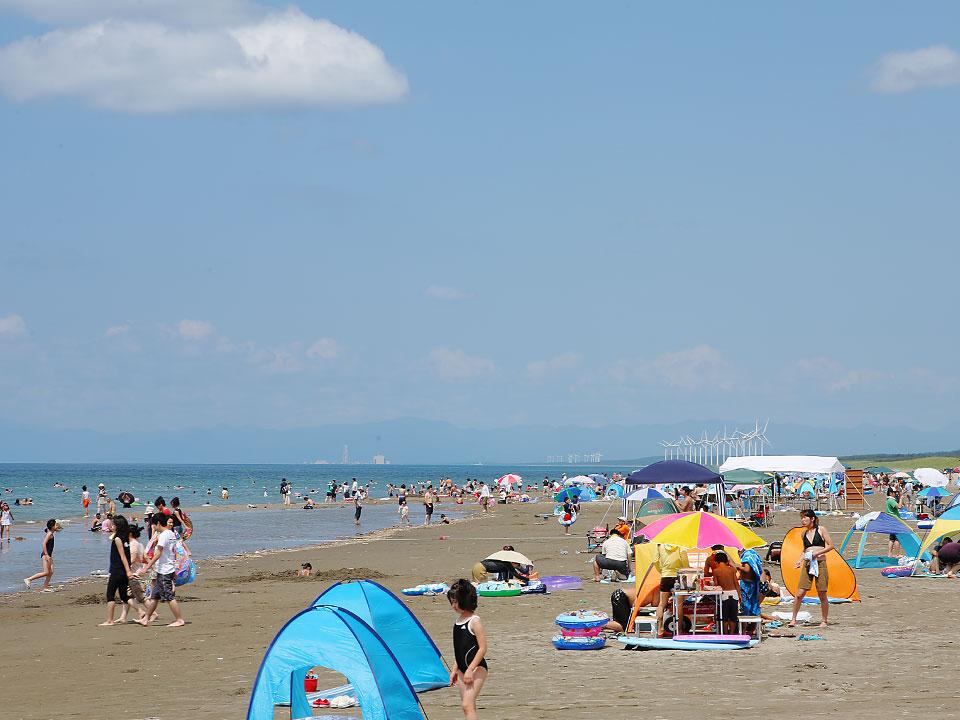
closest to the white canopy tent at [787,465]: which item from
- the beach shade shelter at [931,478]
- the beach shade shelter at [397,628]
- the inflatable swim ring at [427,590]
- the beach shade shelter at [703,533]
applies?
the beach shade shelter at [931,478]

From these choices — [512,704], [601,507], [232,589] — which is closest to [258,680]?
[512,704]

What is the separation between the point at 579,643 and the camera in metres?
12.6

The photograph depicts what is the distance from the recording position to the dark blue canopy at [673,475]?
76.5 ft

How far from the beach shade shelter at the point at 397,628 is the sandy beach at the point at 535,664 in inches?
8.9

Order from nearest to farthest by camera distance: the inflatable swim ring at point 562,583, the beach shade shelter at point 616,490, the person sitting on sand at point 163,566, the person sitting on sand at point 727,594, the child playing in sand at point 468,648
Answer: the child playing in sand at point 468,648 → the person sitting on sand at point 727,594 → the person sitting on sand at point 163,566 → the inflatable swim ring at point 562,583 → the beach shade shelter at point 616,490

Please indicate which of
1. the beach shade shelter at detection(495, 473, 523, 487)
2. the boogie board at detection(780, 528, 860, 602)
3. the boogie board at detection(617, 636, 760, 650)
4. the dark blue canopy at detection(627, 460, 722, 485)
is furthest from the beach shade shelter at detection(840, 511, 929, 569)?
the beach shade shelter at detection(495, 473, 523, 487)

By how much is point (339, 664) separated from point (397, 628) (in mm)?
2180

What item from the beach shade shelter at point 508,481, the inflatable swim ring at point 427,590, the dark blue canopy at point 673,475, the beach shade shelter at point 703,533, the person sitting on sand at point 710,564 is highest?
the dark blue canopy at point 673,475

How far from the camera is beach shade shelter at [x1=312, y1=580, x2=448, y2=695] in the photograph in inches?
422

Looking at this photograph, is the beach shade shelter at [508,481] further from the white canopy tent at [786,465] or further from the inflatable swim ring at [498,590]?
the inflatable swim ring at [498,590]

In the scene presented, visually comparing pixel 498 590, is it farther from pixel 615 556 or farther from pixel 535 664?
pixel 535 664

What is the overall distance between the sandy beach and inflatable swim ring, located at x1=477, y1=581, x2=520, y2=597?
22cm

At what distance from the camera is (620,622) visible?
13.7 meters

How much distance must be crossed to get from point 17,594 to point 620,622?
13.3 metres
